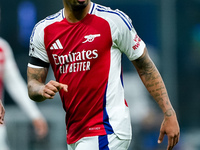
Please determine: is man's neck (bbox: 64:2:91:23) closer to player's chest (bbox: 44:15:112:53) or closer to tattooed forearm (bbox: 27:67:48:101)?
player's chest (bbox: 44:15:112:53)

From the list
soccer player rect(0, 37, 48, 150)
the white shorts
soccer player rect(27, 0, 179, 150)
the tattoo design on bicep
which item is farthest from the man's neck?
soccer player rect(0, 37, 48, 150)

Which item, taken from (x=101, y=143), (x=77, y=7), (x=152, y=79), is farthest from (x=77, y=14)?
(x=101, y=143)

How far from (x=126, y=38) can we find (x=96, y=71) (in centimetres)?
35

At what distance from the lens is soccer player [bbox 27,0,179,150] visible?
188 inches

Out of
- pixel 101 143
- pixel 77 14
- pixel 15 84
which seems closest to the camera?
pixel 101 143

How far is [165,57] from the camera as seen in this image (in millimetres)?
11672

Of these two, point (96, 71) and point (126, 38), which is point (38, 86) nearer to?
point (96, 71)

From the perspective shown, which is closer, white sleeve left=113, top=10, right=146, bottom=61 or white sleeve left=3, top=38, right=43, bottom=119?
white sleeve left=113, top=10, right=146, bottom=61

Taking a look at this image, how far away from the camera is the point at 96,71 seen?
480 centimetres

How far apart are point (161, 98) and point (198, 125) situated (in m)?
6.71

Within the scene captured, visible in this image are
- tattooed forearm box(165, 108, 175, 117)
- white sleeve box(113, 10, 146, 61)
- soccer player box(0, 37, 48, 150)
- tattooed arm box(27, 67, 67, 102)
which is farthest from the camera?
soccer player box(0, 37, 48, 150)

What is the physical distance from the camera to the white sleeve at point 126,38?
4742 millimetres

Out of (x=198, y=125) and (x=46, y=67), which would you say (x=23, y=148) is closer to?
(x=198, y=125)

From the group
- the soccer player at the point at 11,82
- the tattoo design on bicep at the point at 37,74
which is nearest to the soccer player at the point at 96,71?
the tattoo design on bicep at the point at 37,74
